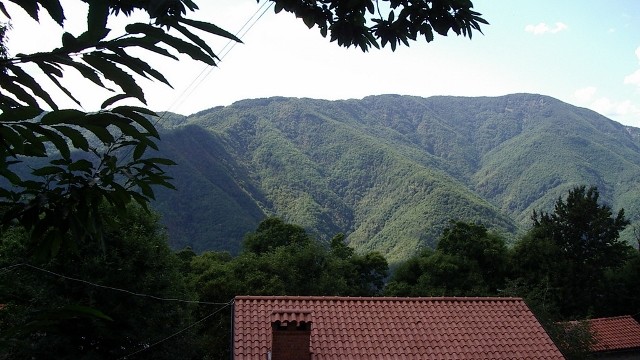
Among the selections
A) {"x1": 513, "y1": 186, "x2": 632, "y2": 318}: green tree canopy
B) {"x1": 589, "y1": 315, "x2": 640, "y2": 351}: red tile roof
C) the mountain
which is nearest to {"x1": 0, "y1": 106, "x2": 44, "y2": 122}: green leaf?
{"x1": 589, "y1": 315, "x2": 640, "y2": 351}: red tile roof

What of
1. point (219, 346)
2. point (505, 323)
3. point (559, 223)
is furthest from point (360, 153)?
point (505, 323)

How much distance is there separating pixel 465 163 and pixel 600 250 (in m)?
156

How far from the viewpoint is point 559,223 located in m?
40.4

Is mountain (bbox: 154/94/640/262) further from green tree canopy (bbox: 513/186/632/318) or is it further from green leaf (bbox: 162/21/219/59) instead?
green leaf (bbox: 162/21/219/59)

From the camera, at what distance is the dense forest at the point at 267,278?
16.8m

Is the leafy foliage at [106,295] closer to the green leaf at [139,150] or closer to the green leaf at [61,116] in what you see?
the green leaf at [139,150]

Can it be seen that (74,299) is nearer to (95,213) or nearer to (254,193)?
(95,213)

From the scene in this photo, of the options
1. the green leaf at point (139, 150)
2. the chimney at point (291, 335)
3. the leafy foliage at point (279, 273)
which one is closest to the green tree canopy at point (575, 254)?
the leafy foliage at point (279, 273)

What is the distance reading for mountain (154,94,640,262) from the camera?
98075mm

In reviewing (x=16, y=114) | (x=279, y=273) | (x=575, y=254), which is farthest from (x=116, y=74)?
(x=575, y=254)

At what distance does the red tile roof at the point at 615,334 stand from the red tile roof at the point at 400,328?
14.8 metres

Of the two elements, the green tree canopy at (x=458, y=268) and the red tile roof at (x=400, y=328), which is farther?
the green tree canopy at (x=458, y=268)

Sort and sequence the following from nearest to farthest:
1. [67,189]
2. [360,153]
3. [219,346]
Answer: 1. [67,189]
2. [219,346]
3. [360,153]

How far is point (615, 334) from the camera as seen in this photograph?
94.4 feet
